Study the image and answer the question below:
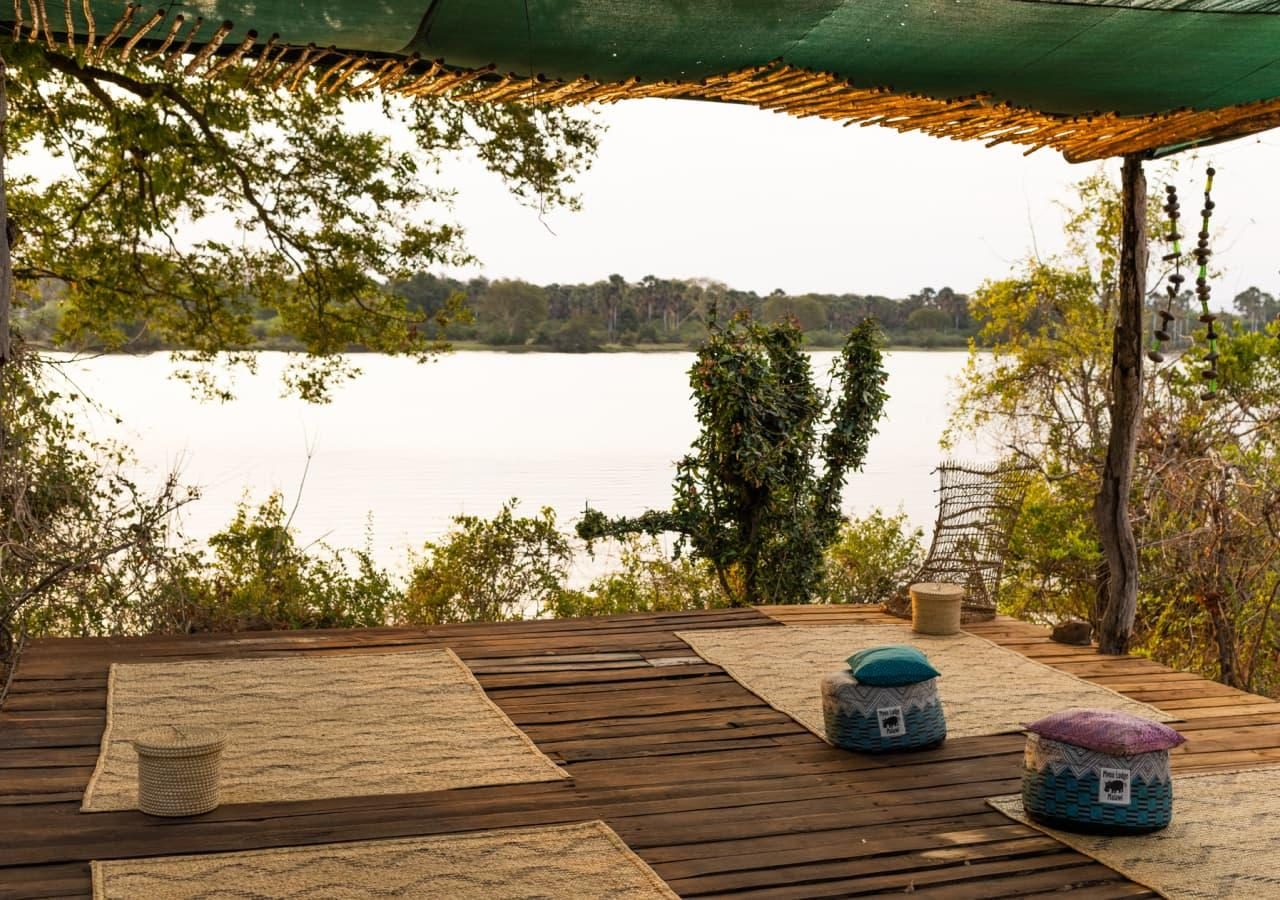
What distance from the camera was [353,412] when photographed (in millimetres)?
12922

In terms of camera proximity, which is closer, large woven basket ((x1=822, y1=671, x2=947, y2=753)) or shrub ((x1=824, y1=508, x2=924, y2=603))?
large woven basket ((x1=822, y1=671, x2=947, y2=753))

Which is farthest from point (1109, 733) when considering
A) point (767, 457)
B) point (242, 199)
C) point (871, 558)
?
point (242, 199)

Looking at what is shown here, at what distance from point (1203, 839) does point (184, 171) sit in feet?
21.9

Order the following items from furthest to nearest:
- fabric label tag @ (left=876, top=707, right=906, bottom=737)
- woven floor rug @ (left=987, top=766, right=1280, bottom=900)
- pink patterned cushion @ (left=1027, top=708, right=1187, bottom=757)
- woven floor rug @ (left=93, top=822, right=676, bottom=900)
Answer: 1. fabric label tag @ (left=876, top=707, right=906, bottom=737)
2. pink patterned cushion @ (left=1027, top=708, right=1187, bottom=757)
3. woven floor rug @ (left=987, top=766, right=1280, bottom=900)
4. woven floor rug @ (left=93, top=822, right=676, bottom=900)

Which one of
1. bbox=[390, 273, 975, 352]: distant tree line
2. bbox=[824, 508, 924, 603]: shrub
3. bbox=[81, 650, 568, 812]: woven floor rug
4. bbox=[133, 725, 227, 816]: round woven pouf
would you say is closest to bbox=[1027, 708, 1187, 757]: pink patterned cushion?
bbox=[81, 650, 568, 812]: woven floor rug

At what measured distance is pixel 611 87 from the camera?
4.23 m

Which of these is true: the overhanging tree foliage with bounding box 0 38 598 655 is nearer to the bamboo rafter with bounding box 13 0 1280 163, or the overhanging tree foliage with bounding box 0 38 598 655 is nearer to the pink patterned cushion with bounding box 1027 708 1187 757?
the bamboo rafter with bounding box 13 0 1280 163

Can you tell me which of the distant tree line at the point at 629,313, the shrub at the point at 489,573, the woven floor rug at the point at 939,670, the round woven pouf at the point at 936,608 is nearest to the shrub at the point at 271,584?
the shrub at the point at 489,573

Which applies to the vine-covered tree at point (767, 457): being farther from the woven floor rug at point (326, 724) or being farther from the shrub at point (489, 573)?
the woven floor rug at point (326, 724)

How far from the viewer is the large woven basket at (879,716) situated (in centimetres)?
462

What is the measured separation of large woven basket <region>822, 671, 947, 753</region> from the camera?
4.62 meters

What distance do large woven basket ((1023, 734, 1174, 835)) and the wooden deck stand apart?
129mm

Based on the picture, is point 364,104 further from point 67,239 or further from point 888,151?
point 888,151

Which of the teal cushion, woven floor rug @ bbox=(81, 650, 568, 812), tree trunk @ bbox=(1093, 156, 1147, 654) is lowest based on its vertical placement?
woven floor rug @ bbox=(81, 650, 568, 812)
